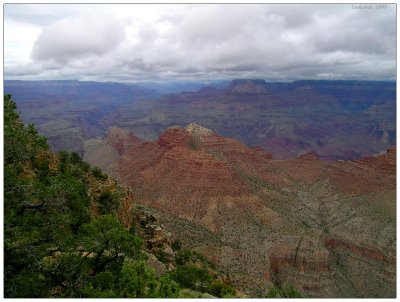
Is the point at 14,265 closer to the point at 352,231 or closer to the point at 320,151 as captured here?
the point at 352,231

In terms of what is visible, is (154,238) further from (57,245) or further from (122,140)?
(122,140)

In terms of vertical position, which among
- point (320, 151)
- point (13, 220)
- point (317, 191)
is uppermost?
point (13, 220)

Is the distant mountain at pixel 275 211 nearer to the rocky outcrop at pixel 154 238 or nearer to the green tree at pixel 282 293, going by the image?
the rocky outcrop at pixel 154 238

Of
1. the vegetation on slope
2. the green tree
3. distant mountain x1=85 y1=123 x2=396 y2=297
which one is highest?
the vegetation on slope

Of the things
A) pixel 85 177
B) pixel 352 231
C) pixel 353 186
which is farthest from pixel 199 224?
pixel 353 186

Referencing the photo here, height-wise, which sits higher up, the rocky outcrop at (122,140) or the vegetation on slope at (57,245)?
the vegetation on slope at (57,245)

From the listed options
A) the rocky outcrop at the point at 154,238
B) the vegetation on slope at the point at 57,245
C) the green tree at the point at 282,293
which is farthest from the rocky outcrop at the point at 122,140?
the vegetation on slope at the point at 57,245

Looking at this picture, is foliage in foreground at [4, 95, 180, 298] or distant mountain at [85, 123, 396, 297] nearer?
foliage in foreground at [4, 95, 180, 298]

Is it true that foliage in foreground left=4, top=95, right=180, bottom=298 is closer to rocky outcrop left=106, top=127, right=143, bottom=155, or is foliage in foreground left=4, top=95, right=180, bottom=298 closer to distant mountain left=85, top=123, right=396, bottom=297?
distant mountain left=85, top=123, right=396, bottom=297

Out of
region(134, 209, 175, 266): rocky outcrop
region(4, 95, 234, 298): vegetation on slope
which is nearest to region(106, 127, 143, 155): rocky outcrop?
region(134, 209, 175, 266): rocky outcrop
